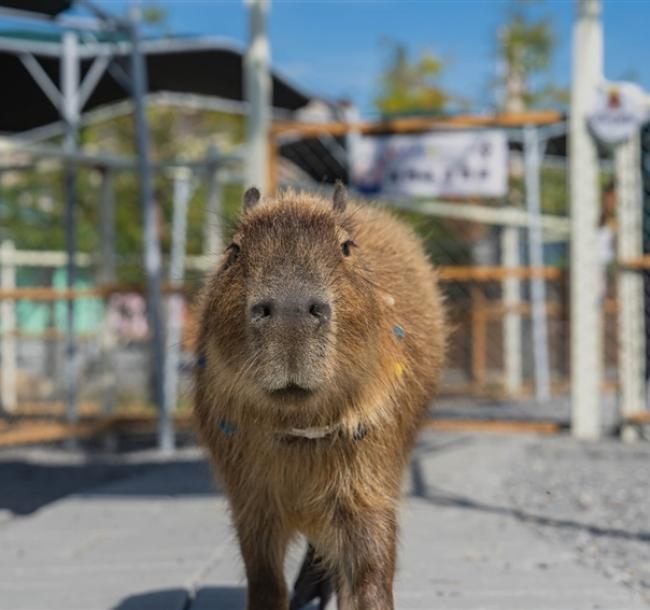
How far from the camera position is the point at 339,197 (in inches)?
131

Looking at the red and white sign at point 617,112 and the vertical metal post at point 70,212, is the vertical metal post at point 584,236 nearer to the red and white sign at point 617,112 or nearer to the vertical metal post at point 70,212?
the red and white sign at point 617,112

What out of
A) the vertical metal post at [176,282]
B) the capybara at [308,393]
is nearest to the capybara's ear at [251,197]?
the capybara at [308,393]

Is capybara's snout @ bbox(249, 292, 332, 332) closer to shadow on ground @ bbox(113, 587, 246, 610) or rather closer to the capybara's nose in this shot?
the capybara's nose

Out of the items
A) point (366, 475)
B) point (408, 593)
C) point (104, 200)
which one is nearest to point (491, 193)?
point (104, 200)

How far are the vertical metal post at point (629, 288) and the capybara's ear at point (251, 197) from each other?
550 cm

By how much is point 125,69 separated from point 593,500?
20.2 ft

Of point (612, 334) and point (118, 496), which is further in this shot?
point (612, 334)

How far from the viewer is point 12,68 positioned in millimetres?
9781

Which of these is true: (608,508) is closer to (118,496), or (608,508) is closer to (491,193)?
(118,496)

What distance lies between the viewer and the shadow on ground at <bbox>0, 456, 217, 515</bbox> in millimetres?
6125

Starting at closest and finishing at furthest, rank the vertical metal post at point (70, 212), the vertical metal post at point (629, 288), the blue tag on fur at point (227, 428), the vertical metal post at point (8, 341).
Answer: the blue tag on fur at point (227, 428)
the vertical metal post at point (629, 288)
the vertical metal post at point (70, 212)
the vertical metal post at point (8, 341)

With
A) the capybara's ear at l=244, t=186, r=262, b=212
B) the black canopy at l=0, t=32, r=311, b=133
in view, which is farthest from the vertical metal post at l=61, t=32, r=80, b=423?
the capybara's ear at l=244, t=186, r=262, b=212

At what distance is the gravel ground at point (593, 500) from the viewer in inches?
174

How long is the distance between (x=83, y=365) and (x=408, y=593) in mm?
8832
